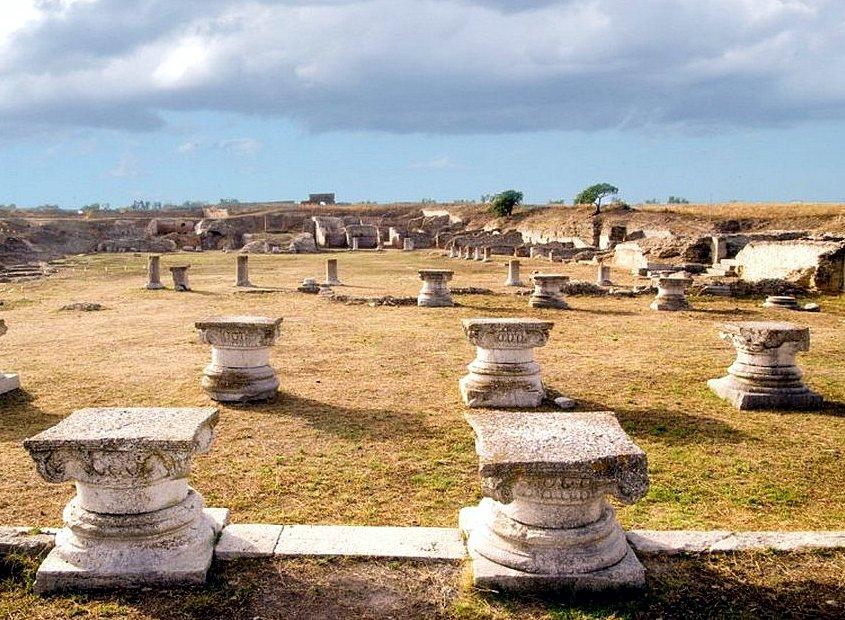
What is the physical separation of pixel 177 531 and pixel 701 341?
1063 cm

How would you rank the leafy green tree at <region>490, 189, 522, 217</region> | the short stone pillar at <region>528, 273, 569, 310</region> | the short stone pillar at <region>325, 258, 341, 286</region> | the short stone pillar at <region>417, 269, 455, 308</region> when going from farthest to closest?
the leafy green tree at <region>490, 189, 522, 217</region>
the short stone pillar at <region>325, 258, 341, 286</region>
the short stone pillar at <region>417, 269, 455, 308</region>
the short stone pillar at <region>528, 273, 569, 310</region>

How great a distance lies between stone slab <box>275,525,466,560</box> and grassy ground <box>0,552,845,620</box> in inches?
2.9

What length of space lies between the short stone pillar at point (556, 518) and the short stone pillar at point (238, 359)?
4.67m

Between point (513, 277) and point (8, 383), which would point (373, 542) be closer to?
point (8, 383)

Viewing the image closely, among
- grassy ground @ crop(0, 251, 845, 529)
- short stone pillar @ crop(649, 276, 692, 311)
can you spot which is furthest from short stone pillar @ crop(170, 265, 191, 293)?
short stone pillar @ crop(649, 276, 692, 311)

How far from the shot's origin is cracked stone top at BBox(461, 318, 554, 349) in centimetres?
820

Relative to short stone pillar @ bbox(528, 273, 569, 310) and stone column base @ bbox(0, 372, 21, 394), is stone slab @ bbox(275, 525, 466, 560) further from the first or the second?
short stone pillar @ bbox(528, 273, 569, 310)

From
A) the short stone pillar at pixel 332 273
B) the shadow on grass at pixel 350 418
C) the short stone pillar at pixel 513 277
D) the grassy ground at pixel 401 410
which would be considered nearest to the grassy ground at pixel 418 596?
the grassy ground at pixel 401 410

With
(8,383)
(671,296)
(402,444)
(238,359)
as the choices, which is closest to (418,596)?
(402,444)

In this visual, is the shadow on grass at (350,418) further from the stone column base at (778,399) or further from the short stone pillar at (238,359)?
the stone column base at (778,399)

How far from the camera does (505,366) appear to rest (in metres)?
8.27

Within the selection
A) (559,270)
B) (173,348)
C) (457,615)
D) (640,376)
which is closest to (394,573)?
(457,615)

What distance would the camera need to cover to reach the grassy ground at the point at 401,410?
211 inches

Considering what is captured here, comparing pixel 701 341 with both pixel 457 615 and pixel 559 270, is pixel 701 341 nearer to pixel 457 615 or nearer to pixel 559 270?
pixel 457 615
